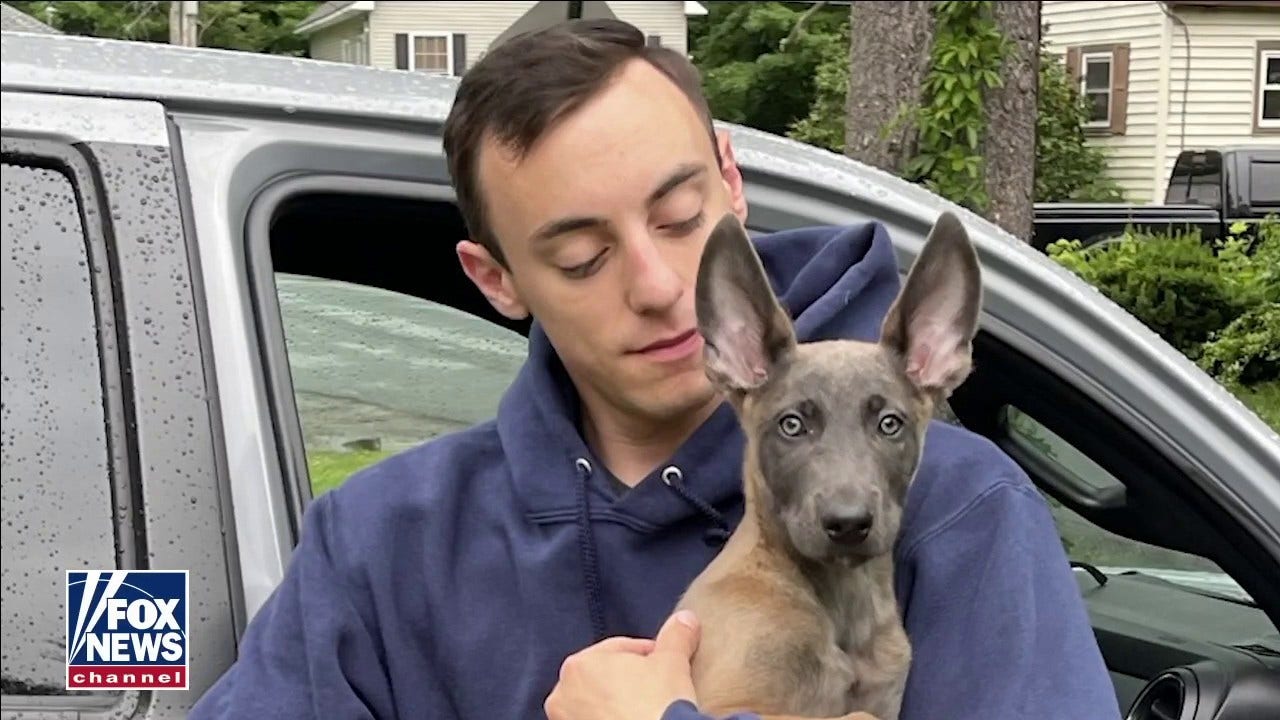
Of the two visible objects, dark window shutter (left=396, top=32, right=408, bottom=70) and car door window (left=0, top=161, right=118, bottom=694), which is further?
dark window shutter (left=396, top=32, right=408, bottom=70)

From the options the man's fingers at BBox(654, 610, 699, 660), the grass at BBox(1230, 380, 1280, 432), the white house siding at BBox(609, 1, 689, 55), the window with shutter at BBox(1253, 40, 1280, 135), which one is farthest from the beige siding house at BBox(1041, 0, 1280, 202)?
the white house siding at BBox(609, 1, 689, 55)

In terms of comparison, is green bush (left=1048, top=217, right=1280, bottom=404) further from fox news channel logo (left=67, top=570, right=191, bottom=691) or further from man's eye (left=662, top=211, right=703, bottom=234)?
fox news channel logo (left=67, top=570, right=191, bottom=691)

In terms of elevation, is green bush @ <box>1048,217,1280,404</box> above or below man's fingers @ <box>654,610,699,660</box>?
below

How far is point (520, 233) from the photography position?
211cm

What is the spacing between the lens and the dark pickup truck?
389cm

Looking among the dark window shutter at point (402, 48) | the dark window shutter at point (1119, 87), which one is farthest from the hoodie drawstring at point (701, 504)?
the dark window shutter at point (402, 48)

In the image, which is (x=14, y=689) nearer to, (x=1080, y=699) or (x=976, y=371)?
(x=1080, y=699)

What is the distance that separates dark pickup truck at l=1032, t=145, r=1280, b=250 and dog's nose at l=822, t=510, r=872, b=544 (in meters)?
2.31

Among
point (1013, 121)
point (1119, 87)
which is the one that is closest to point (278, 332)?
point (1013, 121)

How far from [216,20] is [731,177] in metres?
38.0

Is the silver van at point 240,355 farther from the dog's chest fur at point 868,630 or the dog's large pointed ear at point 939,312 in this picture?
the dog's chest fur at point 868,630

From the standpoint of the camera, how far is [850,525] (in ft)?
6.02

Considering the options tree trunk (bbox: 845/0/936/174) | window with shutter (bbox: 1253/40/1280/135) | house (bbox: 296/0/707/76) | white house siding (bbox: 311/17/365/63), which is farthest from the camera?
white house siding (bbox: 311/17/365/63)

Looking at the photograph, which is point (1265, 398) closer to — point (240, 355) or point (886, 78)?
point (240, 355)
